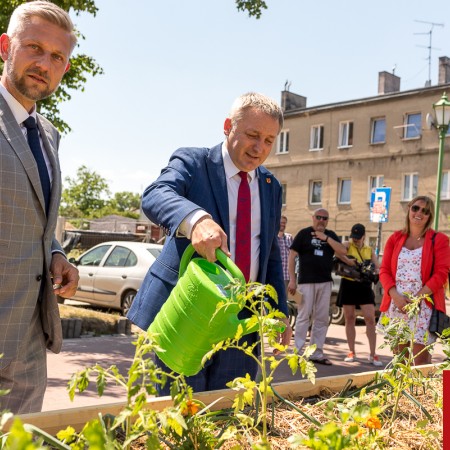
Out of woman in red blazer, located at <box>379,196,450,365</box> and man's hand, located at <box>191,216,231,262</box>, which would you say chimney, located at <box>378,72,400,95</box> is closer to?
woman in red blazer, located at <box>379,196,450,365</box>

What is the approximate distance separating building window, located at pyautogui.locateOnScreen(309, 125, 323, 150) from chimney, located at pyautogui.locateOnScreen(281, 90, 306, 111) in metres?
2.60

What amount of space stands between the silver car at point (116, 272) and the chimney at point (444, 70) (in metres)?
23.6

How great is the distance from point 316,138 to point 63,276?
32418 millimetres

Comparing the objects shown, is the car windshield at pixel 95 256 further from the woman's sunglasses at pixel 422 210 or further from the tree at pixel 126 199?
the tree at pixel 126 199

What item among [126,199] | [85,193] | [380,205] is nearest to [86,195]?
[85,193]

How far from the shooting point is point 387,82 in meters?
33.4

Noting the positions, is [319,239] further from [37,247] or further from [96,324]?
[37,247]

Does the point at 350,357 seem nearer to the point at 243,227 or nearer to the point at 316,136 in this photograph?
the point at 243,227

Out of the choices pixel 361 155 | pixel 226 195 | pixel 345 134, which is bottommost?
pixel 226 195

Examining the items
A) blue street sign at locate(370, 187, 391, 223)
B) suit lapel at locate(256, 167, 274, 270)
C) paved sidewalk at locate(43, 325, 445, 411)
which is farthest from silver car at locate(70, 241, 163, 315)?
suit lapel at locate(256, 167, 274, 270)

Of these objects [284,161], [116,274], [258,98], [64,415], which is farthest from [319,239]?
[284,161]

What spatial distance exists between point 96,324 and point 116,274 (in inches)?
103

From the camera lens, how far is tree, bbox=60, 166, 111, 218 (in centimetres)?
7312

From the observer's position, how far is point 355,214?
105 ft
